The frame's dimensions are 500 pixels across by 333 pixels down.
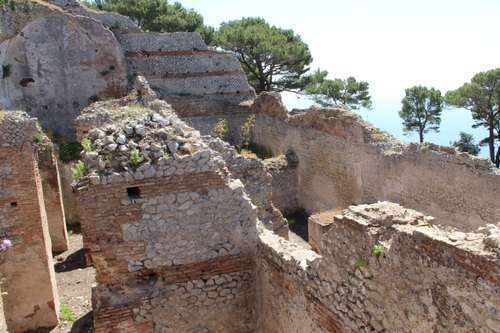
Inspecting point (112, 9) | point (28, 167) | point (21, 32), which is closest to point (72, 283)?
point (28, 167)

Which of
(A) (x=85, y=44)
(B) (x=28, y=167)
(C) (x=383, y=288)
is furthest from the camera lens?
(A) (x=85, y=44)

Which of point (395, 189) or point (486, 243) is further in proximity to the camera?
point (395, 189)

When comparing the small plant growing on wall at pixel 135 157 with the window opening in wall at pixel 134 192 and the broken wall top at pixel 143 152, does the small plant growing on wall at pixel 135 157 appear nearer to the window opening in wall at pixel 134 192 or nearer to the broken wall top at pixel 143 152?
the broken wall top at pixel 143 152

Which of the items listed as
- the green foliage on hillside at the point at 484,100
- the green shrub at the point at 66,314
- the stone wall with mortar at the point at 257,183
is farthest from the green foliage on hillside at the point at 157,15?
the green shrub at the point at 66,314

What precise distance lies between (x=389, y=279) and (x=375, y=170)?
28.1ft

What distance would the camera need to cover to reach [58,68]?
1534 cm

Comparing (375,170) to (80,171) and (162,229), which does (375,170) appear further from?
(80,171)

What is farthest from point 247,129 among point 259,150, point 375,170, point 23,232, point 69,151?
point 23,232

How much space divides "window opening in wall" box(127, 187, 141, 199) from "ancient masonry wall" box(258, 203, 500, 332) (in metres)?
1.51

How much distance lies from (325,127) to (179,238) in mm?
9221

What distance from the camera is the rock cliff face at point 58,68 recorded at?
1474 centimetres

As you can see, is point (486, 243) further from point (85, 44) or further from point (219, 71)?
point (219, 71)

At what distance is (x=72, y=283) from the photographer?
8930 mm

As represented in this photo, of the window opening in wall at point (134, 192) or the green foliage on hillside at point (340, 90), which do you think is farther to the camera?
the green foliage on hillside at point (340, 90)
